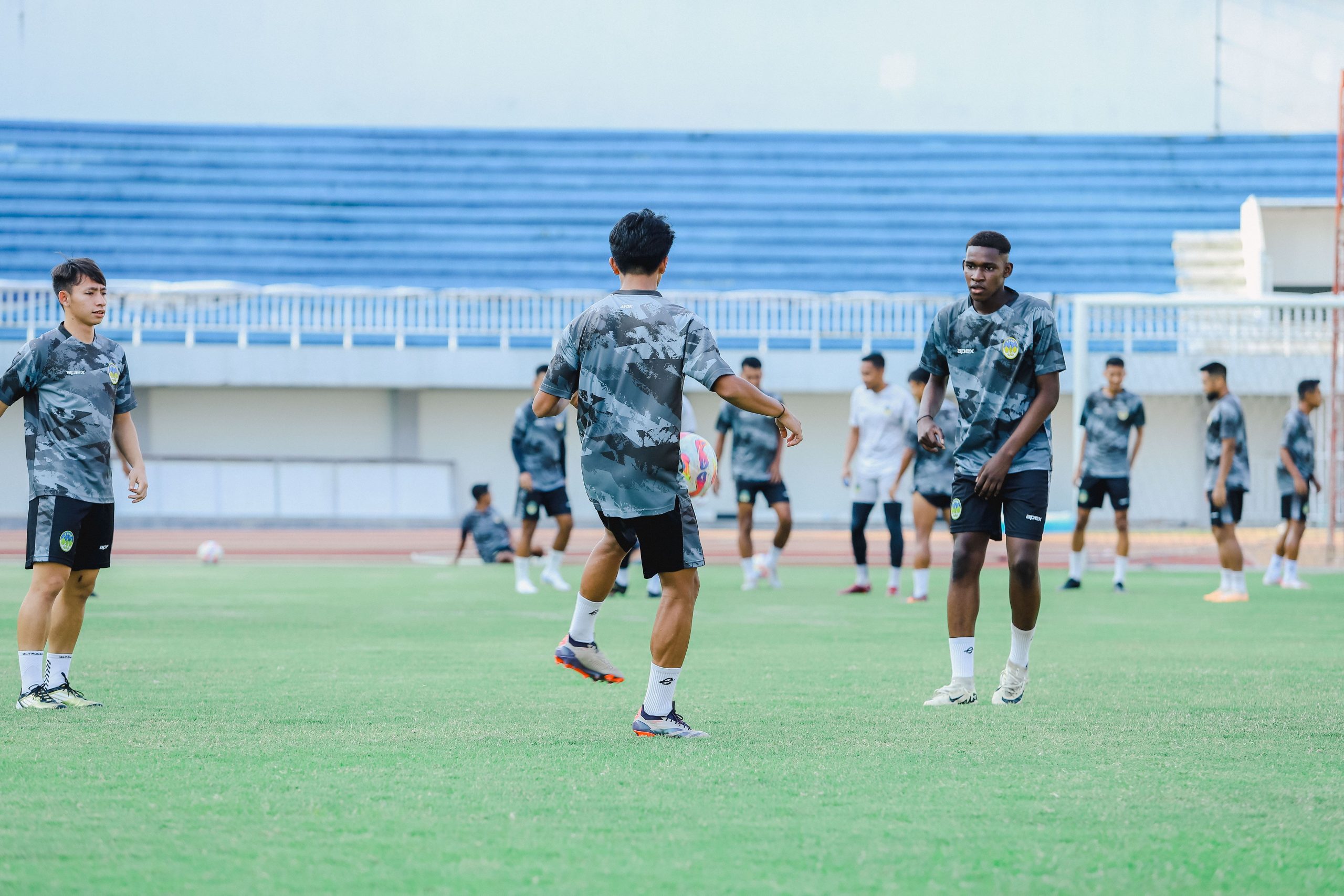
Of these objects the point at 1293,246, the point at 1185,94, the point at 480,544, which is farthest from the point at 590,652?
the point at 1185,94

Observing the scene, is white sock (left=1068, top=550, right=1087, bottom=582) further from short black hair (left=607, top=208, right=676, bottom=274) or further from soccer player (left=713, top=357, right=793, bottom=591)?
short black hair (left=607, top=208, right=676, bottom=274)

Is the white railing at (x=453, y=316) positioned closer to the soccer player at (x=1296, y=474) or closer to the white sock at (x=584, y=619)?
the soccer player at (x=1296, y=474)

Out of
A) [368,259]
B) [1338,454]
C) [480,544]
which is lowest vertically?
[480,544]

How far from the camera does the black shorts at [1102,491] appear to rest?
12.9 m

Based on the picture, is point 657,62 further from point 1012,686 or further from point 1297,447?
point 1012,686

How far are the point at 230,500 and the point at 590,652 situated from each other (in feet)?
60.4

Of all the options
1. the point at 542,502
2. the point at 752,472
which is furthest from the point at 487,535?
the point at 752,472

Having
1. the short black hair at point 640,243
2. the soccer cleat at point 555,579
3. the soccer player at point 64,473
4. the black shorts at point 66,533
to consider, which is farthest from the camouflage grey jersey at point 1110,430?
the black shorts at point 66,533

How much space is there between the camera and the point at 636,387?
17.1 feet

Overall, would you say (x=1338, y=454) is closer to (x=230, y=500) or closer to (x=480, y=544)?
(x=480, y=544)

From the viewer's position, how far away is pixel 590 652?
5746 millimetres

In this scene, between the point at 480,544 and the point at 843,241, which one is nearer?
the point at 480,544

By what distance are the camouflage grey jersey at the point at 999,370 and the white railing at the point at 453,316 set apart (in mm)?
16504

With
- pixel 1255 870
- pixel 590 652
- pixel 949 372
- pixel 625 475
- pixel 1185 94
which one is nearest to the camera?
pixel 1255 870
